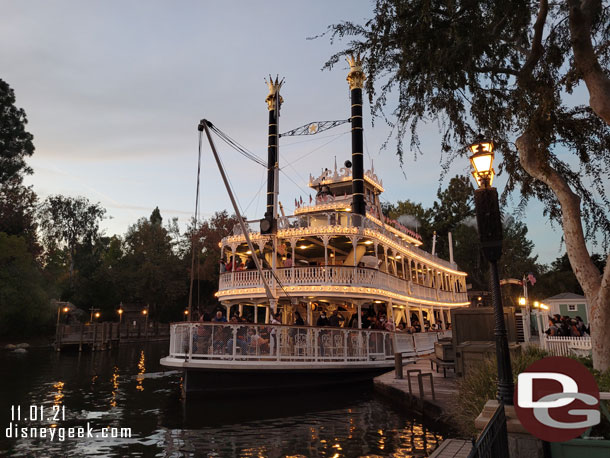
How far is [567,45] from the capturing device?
912 centimetres

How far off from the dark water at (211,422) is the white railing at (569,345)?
225 inches

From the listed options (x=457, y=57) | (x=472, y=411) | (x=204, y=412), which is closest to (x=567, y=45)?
(x=457, y=57)

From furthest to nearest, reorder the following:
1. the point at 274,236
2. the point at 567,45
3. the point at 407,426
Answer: the point at 274,236 → the point at 407,426 → the point at 567,45

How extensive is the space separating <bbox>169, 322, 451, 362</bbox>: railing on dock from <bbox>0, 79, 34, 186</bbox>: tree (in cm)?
4038

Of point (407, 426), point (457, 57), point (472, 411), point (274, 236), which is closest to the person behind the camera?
point (472, 411)

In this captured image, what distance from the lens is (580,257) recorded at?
8.55 m

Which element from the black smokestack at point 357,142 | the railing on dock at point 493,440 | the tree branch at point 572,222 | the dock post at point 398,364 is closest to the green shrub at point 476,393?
the tree branch at point 572,222

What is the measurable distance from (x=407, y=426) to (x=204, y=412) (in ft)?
18.2

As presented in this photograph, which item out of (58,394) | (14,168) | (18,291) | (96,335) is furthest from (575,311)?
(14,168)

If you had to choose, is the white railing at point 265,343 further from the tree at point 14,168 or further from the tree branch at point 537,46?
the tree at point 14,168

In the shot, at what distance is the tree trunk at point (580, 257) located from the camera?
784 centimetres

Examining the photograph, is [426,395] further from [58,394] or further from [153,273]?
[153,273]

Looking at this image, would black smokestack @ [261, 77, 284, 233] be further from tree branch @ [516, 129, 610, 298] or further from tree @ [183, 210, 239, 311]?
tree @ [183, 210, 239, 311]

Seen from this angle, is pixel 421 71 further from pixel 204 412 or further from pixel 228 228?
pixel 228 228
